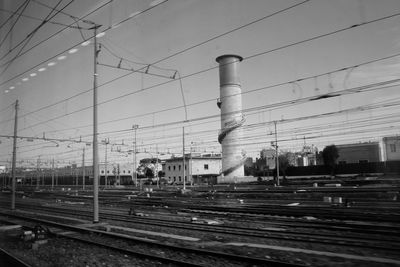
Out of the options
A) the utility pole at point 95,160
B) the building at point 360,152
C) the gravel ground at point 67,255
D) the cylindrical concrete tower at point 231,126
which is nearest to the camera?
the gravel ground at point 67,255

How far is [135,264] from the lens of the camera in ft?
33.3

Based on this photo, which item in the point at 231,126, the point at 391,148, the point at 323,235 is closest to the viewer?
the point at 323,235

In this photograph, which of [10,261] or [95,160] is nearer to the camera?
[10,261]

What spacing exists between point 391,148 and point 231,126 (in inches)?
1561

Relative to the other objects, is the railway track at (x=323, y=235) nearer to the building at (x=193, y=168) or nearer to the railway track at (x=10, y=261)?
the railway track at (x=10, y=261)

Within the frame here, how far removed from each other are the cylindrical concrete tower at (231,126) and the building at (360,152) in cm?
2935

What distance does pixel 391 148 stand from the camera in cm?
8181

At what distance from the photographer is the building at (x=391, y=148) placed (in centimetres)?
8056

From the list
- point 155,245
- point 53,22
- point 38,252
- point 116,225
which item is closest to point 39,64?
point 53,22

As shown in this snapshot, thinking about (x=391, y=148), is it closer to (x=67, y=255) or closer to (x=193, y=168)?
(x=193, y=168)

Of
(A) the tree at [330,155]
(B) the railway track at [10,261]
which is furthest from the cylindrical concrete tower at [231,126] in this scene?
(B) the railway track at [10,261]

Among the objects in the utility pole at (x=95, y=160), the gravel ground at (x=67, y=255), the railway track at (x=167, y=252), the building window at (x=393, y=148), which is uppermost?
the building window at (x=393, y=148)

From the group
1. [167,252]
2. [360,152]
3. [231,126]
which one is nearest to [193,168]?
[231,126]

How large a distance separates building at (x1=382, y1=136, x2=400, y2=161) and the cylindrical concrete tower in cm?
3551
